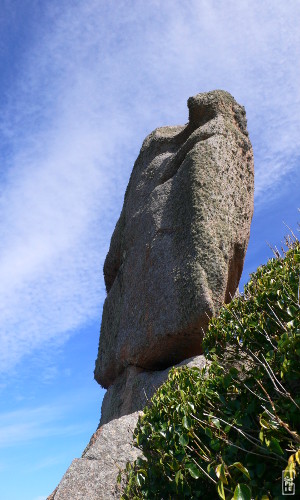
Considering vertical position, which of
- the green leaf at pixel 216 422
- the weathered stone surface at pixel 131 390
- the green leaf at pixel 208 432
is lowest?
the green leaf at pixel 208 432

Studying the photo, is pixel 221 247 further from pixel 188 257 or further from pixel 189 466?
pixel 189 466

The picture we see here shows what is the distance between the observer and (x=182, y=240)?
8.70 metres

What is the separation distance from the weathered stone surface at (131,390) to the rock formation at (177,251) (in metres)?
0.02

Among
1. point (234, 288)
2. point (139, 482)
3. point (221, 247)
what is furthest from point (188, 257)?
point (139, 482)

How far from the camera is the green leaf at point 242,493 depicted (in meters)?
2.97

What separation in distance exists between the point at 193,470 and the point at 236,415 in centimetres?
51

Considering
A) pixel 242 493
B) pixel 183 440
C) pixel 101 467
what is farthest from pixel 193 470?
pixel 101 467

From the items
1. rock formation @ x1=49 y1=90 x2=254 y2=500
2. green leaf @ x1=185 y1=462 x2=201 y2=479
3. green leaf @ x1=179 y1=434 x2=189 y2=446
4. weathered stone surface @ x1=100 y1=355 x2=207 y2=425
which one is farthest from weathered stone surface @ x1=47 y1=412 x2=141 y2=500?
green leaf @ x1=185 y1=462 x2=201 y2=479

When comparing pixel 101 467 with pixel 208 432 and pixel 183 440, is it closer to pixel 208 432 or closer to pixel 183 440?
pixel 183 440

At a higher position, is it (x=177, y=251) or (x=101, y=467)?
(x=177, y=251)

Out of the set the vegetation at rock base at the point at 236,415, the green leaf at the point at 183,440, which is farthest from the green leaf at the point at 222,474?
the green leaf at the point at 183,440

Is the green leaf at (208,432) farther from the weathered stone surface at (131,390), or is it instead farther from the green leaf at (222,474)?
the weathered stone surface at (131,390)

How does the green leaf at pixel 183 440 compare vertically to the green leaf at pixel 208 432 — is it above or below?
above

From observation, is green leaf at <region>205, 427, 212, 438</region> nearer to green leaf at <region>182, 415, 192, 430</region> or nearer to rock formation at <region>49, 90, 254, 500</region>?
green leaf at <region>182, 415, 192, 430</region>
